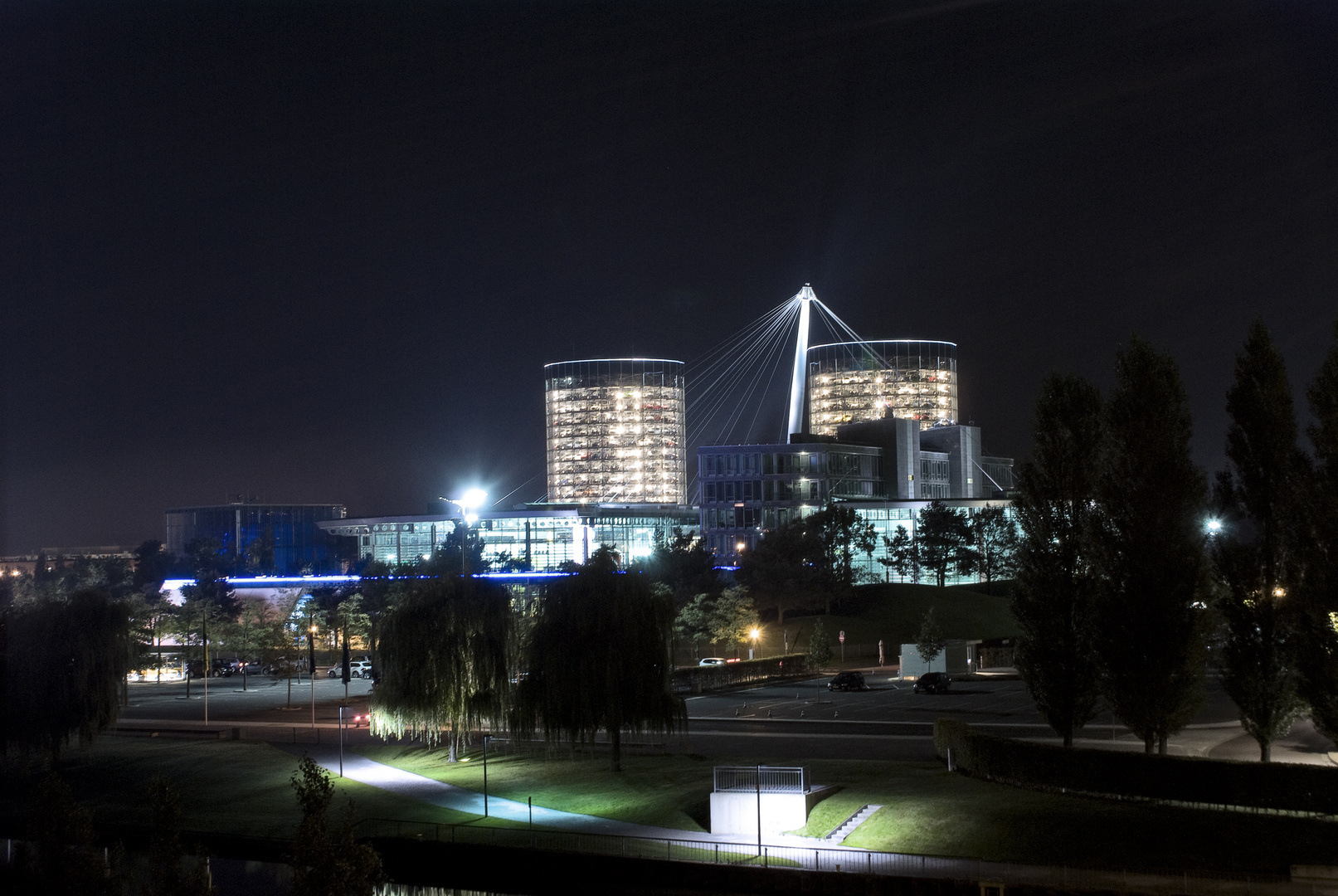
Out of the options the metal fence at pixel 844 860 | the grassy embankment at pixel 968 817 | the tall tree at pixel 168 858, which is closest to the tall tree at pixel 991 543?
the grassy embankment at pixel 968 817

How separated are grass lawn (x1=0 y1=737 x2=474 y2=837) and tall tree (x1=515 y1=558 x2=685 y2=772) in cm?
449

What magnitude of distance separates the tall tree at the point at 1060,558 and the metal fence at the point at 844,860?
8.06 m

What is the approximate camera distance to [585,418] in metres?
161

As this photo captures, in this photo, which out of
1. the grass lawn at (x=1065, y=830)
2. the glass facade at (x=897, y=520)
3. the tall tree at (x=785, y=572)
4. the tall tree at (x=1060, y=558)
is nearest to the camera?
the grass lawn at (x=1065, y=830)

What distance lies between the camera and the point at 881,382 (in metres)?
173

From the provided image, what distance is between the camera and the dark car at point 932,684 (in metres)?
51.5

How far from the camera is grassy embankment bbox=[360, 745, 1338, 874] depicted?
2198 cm

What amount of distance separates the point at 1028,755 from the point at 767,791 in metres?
5.85

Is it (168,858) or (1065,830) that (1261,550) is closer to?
(1065,830)

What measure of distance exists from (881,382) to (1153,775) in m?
150

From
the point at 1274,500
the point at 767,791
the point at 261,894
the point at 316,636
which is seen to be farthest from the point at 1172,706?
the point at 316,636

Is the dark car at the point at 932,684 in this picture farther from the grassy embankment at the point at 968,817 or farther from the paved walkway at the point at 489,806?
the paved walkway at the point at 489,806

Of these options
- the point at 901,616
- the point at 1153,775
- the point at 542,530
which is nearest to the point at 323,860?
the point at 1153,775

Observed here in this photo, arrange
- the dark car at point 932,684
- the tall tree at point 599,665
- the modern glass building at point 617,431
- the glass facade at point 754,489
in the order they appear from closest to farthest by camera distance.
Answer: the tall tree at point 599,665
the dark car at point 932,684
the glass facade at point 754,489
the modern glass building at point 617,431
